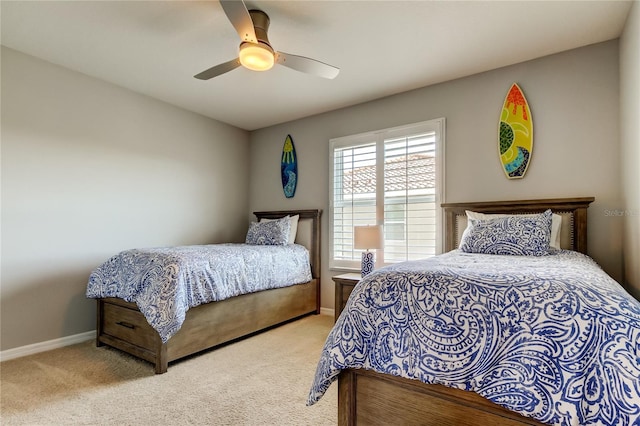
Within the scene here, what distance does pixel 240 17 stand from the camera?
76.0 inches

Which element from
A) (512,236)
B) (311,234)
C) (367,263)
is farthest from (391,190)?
(512,236)

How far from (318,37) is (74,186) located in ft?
8.54

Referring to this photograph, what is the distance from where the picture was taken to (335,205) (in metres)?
4.02

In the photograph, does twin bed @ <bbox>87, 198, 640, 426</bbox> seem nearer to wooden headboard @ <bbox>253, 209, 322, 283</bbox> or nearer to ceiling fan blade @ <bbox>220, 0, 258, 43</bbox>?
ceiling fan blade @ <bbox>220, 0, 258, 43</bbox>

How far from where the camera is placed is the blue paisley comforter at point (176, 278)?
2.36 m

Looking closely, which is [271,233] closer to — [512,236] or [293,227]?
[293,227]

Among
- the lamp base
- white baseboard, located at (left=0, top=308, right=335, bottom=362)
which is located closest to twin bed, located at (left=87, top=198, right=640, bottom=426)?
the lamp base

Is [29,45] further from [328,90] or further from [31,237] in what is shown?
[328,90]

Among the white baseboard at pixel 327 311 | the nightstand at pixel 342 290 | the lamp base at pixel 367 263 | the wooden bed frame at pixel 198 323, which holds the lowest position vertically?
the white baseboard at pixel 327 311

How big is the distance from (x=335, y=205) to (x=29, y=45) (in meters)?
3.15

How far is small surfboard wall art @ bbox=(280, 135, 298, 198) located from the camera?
4.41m

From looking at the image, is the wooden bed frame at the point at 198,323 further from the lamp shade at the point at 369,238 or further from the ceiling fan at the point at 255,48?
the ceiling fan at the point at 255,48

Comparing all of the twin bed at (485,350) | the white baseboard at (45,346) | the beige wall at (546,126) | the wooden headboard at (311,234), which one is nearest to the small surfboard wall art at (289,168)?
the wooden headboard at (311,234)

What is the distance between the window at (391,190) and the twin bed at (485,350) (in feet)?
6.09
